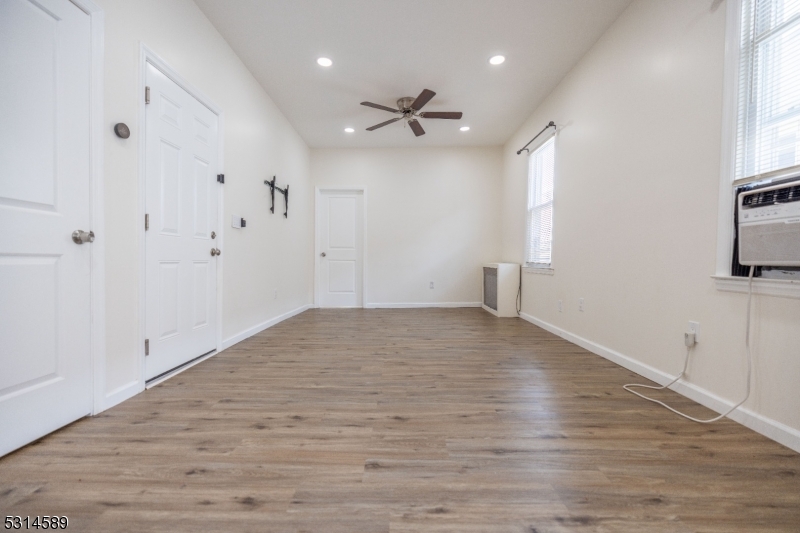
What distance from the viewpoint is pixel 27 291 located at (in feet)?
4.25

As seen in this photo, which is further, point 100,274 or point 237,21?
point 237,21

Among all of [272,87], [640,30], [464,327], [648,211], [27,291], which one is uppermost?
[272,87]

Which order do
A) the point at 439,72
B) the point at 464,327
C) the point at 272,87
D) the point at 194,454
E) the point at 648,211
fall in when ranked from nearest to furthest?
the point at 194,454
the point at 648,211
the point at 439,72
the point at 272,87
the point at 464,327

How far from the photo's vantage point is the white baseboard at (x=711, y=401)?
4.33ft

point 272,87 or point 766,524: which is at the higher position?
point 272,87

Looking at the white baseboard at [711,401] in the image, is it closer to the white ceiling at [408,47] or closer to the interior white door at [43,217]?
the white ceiling at [408,47]

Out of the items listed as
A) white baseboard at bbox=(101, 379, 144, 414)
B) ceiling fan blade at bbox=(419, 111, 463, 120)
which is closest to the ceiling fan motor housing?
ceiling fan blade at bbox=(419, 111, 463, 120)

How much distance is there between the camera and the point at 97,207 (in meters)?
1.57

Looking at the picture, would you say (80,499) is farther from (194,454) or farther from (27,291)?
(27,291)

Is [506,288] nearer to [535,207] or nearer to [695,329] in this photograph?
[535,207]

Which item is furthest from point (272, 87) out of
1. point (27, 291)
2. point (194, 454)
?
point (194, 454)

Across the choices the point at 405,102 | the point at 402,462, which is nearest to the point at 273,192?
the point at 405,102

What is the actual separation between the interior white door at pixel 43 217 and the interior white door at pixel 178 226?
41cm

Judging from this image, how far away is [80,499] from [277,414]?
2.33 feet
